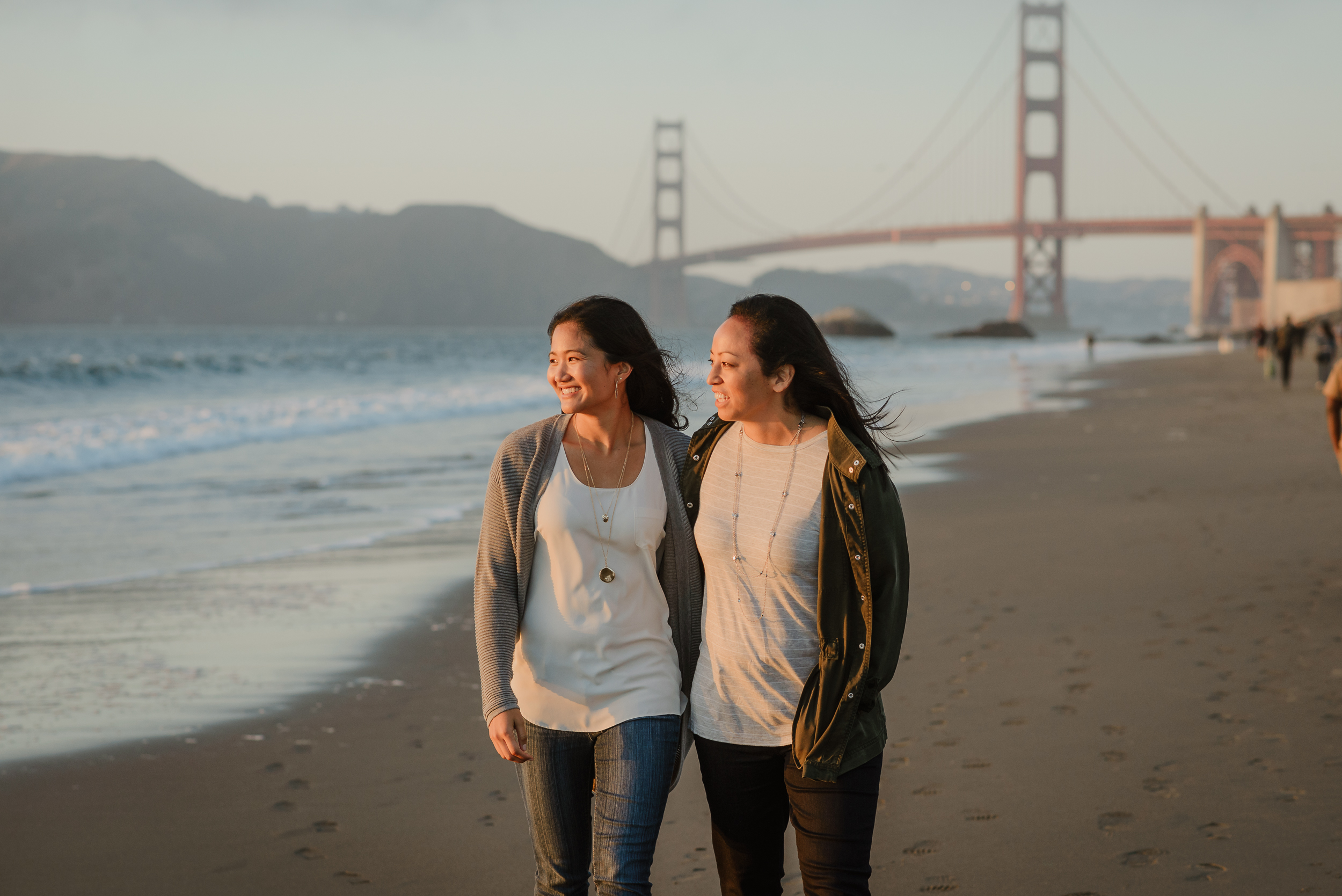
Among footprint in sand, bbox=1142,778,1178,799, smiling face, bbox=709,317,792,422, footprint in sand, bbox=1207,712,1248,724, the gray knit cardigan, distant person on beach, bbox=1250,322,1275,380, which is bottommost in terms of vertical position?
footprint in sand, bbox=1142,778,1178,799

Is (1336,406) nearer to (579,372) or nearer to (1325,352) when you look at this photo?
(579,372)

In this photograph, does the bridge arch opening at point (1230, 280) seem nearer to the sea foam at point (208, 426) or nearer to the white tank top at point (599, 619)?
the sea foam at point (208, 426)

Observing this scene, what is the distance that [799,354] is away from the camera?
5.55 feet

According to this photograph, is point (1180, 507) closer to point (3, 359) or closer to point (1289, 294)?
point (3, 359)

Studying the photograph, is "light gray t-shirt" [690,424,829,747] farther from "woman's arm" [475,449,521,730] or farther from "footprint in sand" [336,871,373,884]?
"footprint in sand" [336,871,373,884]

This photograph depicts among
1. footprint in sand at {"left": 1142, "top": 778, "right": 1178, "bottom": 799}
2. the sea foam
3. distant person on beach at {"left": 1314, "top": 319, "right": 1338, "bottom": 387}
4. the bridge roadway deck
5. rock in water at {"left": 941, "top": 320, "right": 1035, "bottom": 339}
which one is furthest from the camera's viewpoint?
rock in water at {"left": 941, "top": 320, "right": 1035, "bottom": 339}

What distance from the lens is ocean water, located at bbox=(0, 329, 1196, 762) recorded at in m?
3.63

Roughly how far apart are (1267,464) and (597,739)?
8106 mm

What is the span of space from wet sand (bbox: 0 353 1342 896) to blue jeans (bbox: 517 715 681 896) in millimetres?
667

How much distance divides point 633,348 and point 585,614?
15.8 inches

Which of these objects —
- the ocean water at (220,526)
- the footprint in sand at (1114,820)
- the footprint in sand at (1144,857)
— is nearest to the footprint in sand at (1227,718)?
the footprint in sand at (1114,820)

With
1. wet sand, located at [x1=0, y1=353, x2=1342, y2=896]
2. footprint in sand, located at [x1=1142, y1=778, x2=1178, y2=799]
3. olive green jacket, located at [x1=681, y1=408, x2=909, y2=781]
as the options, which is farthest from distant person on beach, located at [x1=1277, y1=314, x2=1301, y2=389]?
olive green jacket, located at [x1=681, y1=408, x2=909, y2=781]

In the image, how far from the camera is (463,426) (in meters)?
14.5

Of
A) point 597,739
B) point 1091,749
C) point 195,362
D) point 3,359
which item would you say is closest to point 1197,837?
point 1091,749
